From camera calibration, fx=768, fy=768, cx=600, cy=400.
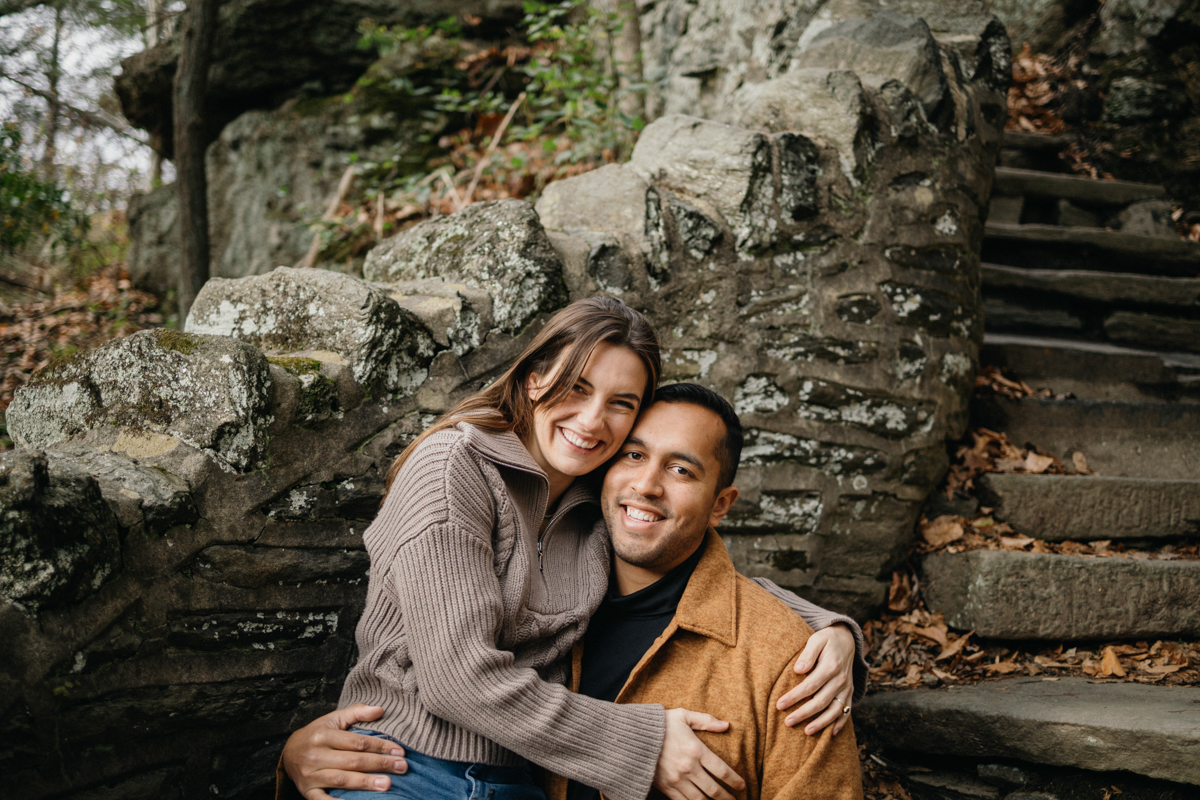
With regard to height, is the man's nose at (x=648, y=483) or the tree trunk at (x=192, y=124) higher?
the tree trunk at (x=192, y=124)

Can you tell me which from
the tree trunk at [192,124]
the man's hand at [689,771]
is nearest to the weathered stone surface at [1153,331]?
the man's hand at [689,771]

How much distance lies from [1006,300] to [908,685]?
8.72 feet

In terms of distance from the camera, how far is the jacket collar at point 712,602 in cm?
186

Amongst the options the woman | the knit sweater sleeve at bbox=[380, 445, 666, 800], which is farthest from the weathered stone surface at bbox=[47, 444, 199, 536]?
the knit sweater sleeve at bbox=[380, 445, 666, 800]

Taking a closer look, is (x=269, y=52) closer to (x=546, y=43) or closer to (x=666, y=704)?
(x=546, y=43)

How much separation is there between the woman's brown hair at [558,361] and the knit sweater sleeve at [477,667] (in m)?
0.30

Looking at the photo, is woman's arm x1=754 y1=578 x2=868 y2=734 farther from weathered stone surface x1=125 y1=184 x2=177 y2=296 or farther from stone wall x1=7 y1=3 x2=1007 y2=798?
weathered stone surface x1=125 y1=184 x2=177 y2=296

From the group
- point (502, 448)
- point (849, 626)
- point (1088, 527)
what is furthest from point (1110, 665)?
point (502, 448)

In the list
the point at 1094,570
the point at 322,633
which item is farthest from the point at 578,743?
the point at 1094,570

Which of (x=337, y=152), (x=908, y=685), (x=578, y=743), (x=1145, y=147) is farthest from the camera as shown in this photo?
(x=337, y=152)

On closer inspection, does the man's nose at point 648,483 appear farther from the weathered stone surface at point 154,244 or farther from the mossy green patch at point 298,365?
the weathered stone surface at point 154,244

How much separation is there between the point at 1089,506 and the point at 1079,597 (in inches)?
20.2

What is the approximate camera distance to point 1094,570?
2.86m

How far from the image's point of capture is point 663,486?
2002 millimetres
